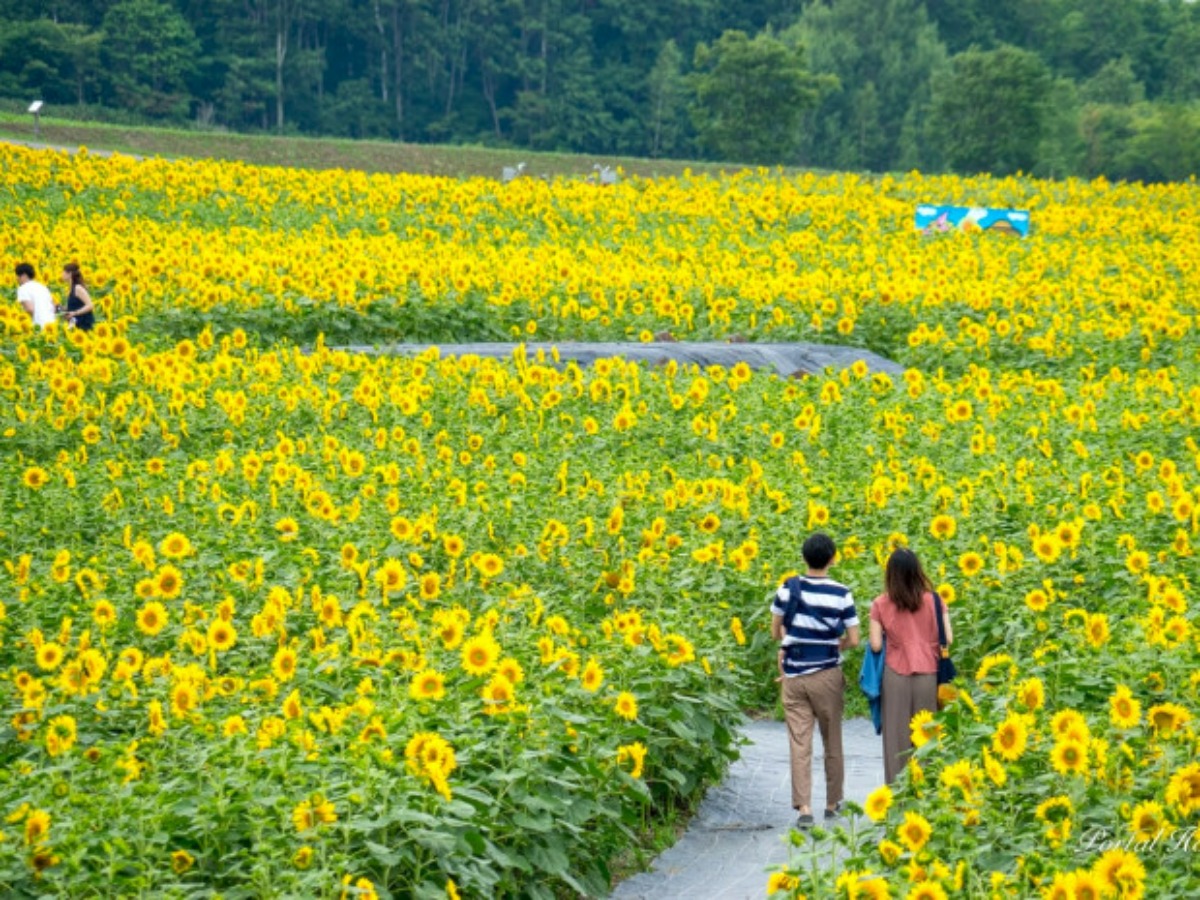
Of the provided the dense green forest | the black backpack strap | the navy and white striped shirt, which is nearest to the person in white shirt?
the navy and white striped shirt

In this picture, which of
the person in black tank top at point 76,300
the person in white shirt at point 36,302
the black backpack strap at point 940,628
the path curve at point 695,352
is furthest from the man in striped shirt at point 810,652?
the person in black tank top at point 76,300

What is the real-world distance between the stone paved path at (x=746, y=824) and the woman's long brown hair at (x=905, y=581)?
1.07 m

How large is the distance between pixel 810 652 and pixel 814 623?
0.14 metres

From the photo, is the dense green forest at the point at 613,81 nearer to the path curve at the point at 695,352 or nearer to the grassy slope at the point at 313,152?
the grassy slope at the point at 313,152

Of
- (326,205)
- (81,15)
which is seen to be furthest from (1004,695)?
(81,15)

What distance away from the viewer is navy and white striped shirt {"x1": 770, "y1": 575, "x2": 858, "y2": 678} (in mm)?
7285

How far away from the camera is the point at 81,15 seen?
62.2 meters

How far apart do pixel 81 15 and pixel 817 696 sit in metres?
60.8

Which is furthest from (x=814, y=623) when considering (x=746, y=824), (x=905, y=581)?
(x=746, y=824)

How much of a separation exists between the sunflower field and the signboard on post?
5365mm

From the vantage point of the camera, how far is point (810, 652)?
734 cm

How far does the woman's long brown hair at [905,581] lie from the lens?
7.05 meters

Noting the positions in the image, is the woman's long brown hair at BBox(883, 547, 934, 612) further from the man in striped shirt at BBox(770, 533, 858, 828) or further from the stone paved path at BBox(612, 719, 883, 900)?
the stone paved path at BBox(612, 719, 883, 900)

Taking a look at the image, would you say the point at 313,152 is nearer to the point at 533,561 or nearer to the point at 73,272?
the point at 73,272
